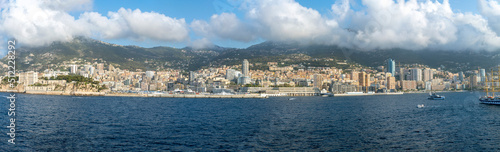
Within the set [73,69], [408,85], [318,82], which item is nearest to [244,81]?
[318,82]

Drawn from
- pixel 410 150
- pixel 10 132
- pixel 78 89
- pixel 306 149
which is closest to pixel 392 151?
pixel 410 150

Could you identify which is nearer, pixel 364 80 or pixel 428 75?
pixel 364 80

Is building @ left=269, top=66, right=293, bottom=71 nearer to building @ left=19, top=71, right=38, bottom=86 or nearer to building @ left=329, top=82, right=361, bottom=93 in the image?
building @ left=329, top=82, right=361, bottom=93

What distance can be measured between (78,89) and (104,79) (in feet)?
191

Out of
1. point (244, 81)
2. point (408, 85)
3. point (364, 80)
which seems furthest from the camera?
point (408, 85)

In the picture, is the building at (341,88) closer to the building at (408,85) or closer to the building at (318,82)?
the building at (318,82)

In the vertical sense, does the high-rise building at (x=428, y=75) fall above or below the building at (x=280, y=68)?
below

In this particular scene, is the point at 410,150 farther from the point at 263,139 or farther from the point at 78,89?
the point at 78,89

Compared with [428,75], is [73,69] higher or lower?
higher

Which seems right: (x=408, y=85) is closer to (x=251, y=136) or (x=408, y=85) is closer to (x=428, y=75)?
(x=428, y=75)

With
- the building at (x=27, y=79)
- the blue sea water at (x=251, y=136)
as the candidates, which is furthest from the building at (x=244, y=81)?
the blue sea water at (x=251, y=136)

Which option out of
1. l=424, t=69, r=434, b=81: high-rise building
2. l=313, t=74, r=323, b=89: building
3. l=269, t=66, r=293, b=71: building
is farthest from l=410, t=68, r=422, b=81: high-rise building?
l=313, t=74, r=323, b=89: building

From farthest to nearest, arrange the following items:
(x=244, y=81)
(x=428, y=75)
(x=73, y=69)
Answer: (x=428, y=75)
(x=73, y=69)
(x=244, y=81)

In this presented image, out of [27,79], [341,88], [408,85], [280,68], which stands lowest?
[341,88]
